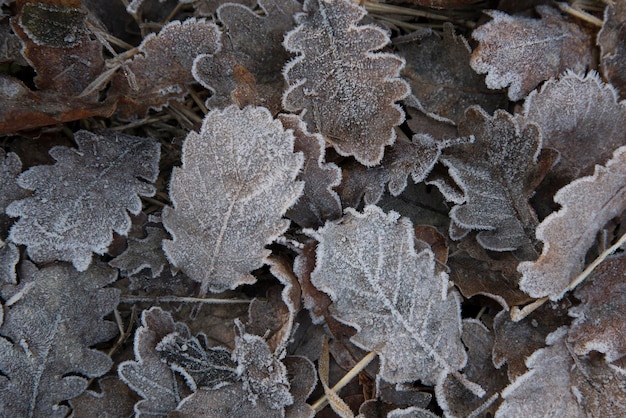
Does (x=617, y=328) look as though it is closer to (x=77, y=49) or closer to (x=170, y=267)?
(x=170, y=267)

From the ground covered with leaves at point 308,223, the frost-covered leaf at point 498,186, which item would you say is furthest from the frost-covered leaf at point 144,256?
the frost-covered leaf at point 498,186

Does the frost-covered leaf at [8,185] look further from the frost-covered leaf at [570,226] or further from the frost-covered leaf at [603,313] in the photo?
the frost-covered leaf at [603,313]

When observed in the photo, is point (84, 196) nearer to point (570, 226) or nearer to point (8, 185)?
point (8, 185)

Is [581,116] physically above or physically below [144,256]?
above

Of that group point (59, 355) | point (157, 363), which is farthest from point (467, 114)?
point (59, 355)

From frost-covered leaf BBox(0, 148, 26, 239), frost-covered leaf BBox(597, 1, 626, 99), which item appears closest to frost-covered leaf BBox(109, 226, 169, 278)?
frost-covered leaf BBox(0, 148, 26, 239)

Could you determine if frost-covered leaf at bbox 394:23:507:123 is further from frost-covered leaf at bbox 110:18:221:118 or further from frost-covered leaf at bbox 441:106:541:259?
frost-covered leaf at bbox 110:18:221:118

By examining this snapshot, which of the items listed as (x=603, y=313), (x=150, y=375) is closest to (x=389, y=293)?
(x=603, y=313)
